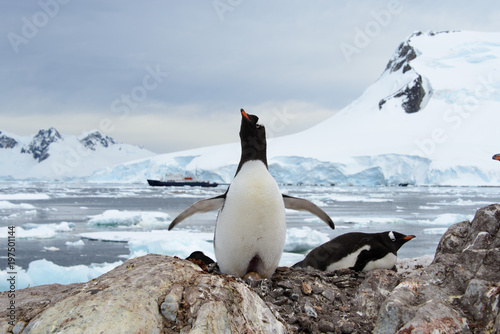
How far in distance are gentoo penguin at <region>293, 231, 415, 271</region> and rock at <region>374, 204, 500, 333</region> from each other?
1.19m

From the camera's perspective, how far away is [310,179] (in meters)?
44.9

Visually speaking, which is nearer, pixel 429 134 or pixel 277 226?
pixel 277 226

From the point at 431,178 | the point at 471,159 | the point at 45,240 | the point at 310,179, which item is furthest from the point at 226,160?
the point at 45,240

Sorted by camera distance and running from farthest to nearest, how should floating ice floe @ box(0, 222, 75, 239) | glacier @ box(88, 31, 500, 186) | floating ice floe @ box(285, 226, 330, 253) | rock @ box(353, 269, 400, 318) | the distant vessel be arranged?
the distant vessel
glacier @ box(88, 31, 500, 186)
floating ice floe @ box(0, 222, 75, 239)
floating ice floe @ box(285, 226, 330, 253)
rock @ box(353, 269, 400, 318)

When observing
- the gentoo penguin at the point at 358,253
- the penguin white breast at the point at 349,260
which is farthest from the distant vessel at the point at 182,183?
the penguin white breast at the point at 349,260

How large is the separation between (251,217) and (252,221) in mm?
29

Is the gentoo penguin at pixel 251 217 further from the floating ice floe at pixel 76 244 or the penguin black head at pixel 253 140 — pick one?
the floating ice floe at pixel 76 244

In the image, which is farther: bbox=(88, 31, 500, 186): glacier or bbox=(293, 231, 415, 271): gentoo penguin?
bbox=(88, 31, 500, 186): glacier

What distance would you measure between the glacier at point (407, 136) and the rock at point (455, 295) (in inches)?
1523

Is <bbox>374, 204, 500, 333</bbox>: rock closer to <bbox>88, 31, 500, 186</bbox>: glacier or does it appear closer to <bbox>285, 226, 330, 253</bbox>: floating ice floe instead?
<bbox>285, 226, 330, 253</bbox>: floating ice floe

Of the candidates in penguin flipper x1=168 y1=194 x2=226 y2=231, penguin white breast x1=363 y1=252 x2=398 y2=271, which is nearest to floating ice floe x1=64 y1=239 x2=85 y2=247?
penguin flipper x1=168 y1=194 x2=226 y2=231

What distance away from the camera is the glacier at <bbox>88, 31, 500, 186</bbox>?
142 ft

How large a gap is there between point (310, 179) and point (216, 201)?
4203 centimetres

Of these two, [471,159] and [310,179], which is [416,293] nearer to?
[310,179]
